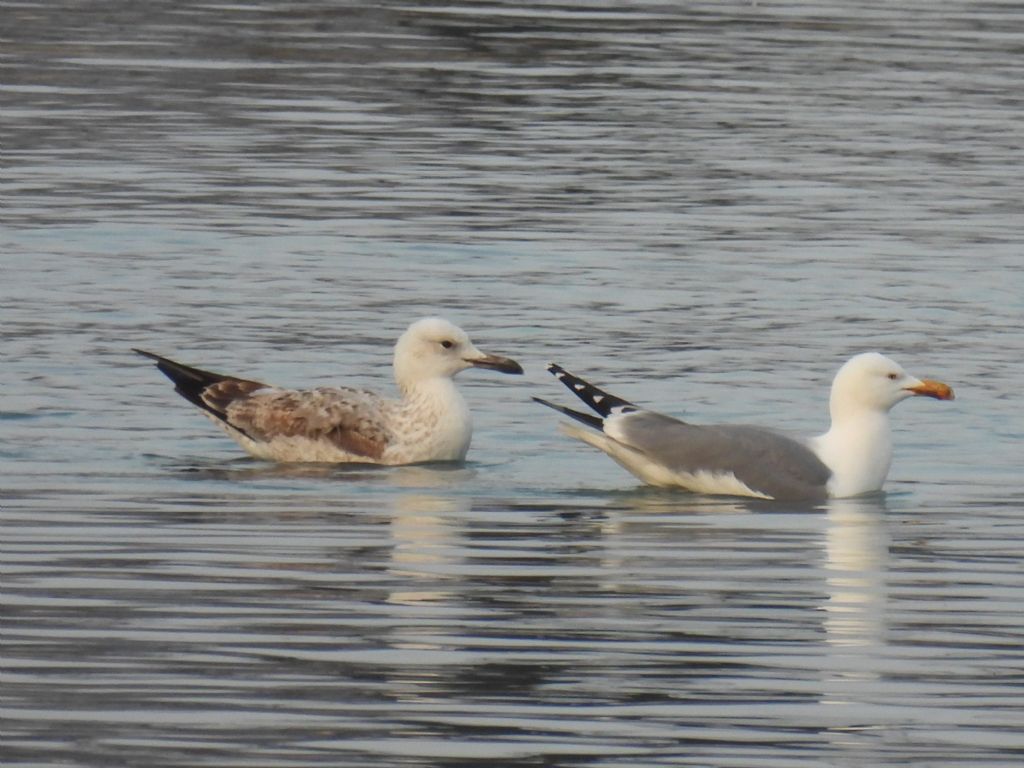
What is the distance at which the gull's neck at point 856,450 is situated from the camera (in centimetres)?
1227

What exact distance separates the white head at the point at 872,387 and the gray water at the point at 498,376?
457 millimetres

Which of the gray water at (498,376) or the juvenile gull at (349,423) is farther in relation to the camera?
the juvenile gull at (349,423)

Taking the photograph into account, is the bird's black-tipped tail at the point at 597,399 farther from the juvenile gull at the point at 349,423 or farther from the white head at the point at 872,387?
the white head at the point at 872,387

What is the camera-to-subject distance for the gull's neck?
12273mm

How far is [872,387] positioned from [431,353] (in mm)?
2379

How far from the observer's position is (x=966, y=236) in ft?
63.6

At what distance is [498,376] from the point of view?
50.7ft

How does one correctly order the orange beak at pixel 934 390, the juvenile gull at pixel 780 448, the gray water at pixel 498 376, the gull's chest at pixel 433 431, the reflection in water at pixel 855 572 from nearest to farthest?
the gray water at pixel 498 376
the reflection in water at pixel 855 572
the juvenile gull at pixel 780 448
the orange beak at pixel 934 390
the gull's chest at pixel 433 431

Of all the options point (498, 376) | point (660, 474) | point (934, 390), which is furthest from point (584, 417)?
point (498, 376)

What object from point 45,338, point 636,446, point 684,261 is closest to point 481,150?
point 684,261

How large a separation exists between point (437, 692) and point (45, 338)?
7605 millimetres

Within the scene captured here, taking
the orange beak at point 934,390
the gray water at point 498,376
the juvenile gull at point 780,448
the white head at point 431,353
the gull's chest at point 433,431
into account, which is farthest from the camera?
the white head at point 431,353

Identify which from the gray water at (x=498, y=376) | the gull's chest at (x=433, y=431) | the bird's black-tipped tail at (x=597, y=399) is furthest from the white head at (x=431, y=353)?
the bird's black-tipped tail at (x=597, y=399)

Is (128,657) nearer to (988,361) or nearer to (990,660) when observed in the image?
(990,660)
